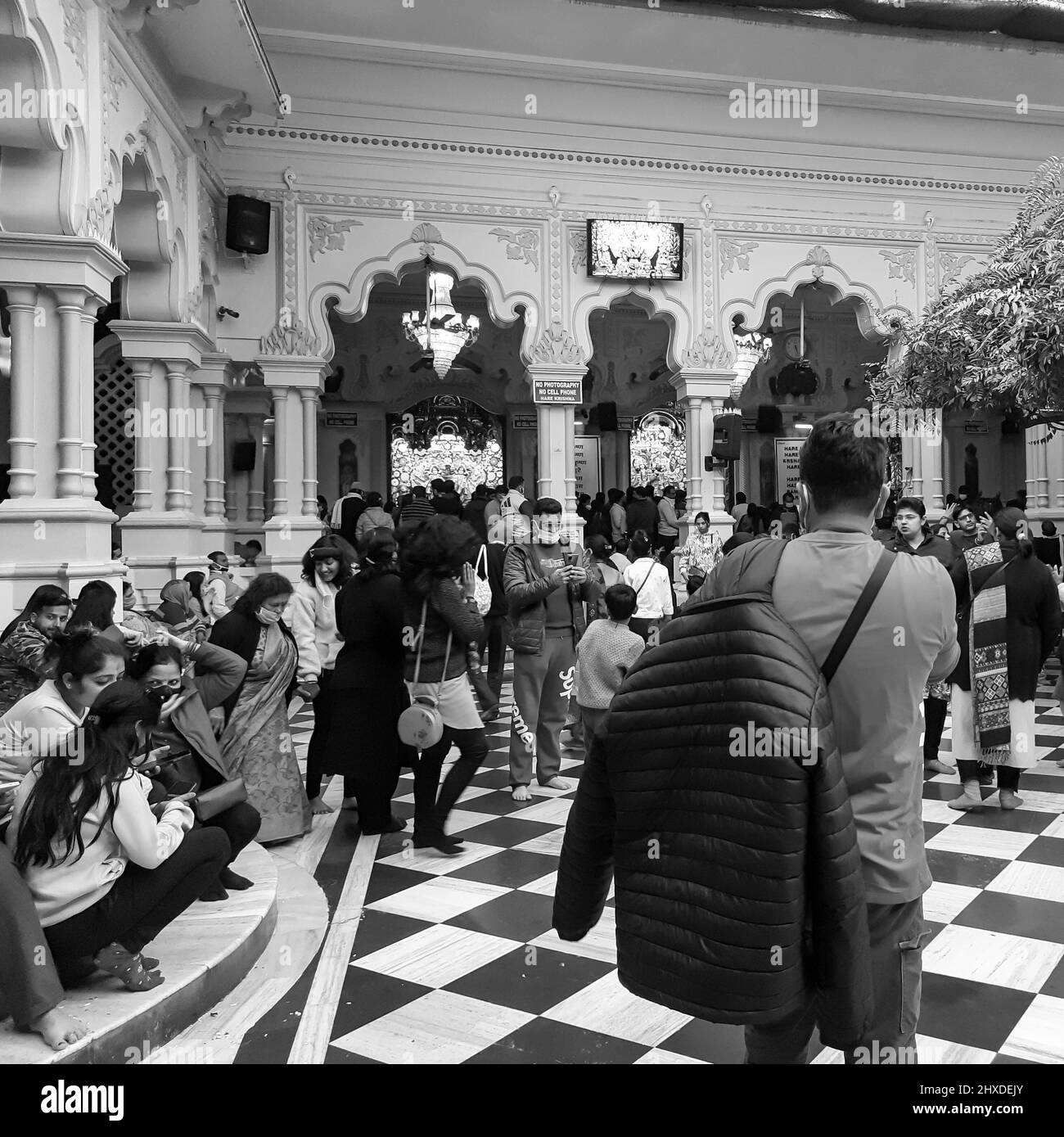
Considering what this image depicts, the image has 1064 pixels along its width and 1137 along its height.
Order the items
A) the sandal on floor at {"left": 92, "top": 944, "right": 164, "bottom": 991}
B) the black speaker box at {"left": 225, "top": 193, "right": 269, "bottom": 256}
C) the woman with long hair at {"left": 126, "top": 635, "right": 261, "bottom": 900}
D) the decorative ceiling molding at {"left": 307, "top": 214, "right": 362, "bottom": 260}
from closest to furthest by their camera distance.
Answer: the sandal on floor at {"left": 92, "top": 944, "right": 164, "bottom": 991} < the woman with long hair at {"left": 126, "top": 635, "right": 261, "bottom": 900} < the black speaker box at {"left": 225, "top": 193, "right": 269, "bottom": 256} < the decorative ceiling molding at {"left": 307, "top": 214, "right": 362, "bottom": 260}

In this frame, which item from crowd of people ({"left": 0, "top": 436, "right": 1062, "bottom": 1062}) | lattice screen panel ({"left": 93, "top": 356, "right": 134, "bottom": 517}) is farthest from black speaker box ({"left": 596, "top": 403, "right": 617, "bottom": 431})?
crowd of people ({"left": 0, "top": 436, "right": 1062, "bottom": 1062})

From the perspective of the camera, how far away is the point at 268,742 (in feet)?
12.2

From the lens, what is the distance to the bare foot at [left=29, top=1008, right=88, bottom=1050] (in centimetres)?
205

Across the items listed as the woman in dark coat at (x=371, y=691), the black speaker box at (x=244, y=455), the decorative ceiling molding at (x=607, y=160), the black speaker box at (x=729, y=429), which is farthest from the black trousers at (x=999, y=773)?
the black speaker box at (x=729, y=429)

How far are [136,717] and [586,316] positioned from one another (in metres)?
7.83

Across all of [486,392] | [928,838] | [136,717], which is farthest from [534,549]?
[486,392]

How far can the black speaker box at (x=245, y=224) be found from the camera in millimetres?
8148

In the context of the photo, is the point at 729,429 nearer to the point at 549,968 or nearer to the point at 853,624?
the point at 549,968

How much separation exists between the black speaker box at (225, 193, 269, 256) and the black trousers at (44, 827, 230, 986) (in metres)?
6.86

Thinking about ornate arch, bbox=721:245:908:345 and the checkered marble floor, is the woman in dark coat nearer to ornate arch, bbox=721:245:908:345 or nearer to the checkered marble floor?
the checkered marble floor

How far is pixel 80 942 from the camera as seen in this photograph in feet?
7.33

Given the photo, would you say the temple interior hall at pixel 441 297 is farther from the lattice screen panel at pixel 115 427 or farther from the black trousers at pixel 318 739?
the black trousers at pixel 318 739

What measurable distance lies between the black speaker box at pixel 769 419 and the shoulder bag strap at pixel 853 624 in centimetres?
1401
